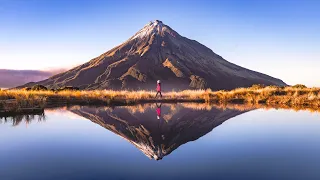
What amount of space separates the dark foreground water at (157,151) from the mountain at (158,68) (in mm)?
88070

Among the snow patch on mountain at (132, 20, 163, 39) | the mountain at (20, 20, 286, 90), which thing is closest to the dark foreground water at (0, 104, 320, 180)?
the mountain at (20, 20, 286, 90)

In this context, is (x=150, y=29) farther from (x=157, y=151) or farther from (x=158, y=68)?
(x=157, y=151)

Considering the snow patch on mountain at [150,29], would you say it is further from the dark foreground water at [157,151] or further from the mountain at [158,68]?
the dark foreground water at [157,151]

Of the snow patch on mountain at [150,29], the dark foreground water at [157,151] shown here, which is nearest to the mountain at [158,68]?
the snow patch on mountain at [150,29]

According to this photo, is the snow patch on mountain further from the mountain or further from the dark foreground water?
the dark foreground water

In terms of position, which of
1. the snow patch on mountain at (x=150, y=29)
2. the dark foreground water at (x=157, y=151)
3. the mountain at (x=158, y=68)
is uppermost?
the snow patch on mountain at (x=150, y=29)

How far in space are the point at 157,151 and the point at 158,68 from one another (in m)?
115

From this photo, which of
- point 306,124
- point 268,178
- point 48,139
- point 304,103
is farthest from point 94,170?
point 304,103

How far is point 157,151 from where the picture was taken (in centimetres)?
747

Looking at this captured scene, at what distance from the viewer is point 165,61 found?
412 ft

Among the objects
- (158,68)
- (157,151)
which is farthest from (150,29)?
(157,151)

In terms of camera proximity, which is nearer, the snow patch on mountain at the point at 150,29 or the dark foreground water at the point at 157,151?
the dark foreground water at the point at 157,151

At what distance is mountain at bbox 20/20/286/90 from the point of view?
4230 inches

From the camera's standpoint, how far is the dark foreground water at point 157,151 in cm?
564
